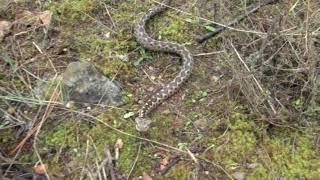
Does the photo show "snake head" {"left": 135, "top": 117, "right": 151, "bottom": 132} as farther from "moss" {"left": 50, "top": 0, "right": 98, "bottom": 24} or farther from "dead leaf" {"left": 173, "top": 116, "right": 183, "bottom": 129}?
"moss" {"left": 50, "top": 0, "right": 98, "bottom": 24}

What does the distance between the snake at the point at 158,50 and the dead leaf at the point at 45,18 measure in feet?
3.84

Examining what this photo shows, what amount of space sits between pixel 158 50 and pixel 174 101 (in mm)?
811

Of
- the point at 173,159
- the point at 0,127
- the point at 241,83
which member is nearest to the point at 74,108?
the point at 0,127

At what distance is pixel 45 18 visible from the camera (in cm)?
680

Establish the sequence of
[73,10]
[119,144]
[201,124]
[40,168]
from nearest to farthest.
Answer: [40,168]
[119,144]
[201,124]
[73,10]

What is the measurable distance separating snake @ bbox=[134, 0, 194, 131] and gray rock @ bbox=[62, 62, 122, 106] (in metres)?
0.40

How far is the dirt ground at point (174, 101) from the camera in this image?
5.40 m

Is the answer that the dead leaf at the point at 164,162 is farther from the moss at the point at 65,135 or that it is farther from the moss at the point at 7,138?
the moss at the point at 7,138

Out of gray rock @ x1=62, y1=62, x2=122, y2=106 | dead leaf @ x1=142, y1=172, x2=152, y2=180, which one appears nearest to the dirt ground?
dead leaf @ x1=142, y1=172, x2=152, y2=180

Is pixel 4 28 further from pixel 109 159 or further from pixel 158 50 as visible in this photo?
pixel 109 159

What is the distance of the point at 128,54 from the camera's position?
6.51 metres

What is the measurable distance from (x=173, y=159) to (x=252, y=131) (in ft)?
3.12

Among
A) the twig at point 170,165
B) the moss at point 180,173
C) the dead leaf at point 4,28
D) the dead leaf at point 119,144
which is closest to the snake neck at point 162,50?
the dead leaf at point 119,144

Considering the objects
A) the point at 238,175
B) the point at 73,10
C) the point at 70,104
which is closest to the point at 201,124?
the point at 238,175
